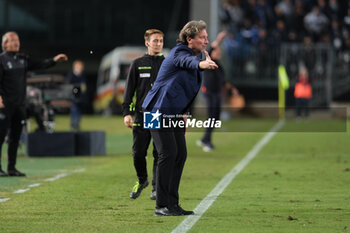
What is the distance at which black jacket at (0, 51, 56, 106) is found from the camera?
1368 cm

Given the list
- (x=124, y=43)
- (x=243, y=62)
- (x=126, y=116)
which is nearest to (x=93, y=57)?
(x=124, y=43)

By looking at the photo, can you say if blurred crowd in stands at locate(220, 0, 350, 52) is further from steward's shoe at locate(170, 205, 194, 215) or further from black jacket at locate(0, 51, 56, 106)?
steward's shoe at locate(170, 205, 194, 215)

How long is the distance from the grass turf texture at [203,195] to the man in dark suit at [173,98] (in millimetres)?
300

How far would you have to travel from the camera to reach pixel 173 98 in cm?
934

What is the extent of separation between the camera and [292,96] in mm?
37094

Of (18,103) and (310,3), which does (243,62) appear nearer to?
(310,3)

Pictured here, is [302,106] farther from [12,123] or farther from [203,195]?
[203,195]

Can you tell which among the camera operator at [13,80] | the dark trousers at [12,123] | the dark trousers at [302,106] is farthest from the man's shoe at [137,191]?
the dark trousers at [302,106]

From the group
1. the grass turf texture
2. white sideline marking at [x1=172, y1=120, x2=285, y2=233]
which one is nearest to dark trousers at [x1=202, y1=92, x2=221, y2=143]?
the grass turf texture

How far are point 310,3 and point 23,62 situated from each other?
2539 cm

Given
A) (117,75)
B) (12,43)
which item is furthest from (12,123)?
(117,75)

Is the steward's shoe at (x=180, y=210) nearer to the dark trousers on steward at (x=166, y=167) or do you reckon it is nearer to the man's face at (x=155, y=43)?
the dark trousers on steward at (x=166, y=167)

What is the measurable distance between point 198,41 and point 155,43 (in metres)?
1.73

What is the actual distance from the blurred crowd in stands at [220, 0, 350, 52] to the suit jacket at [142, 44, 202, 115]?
2752 centimetres
